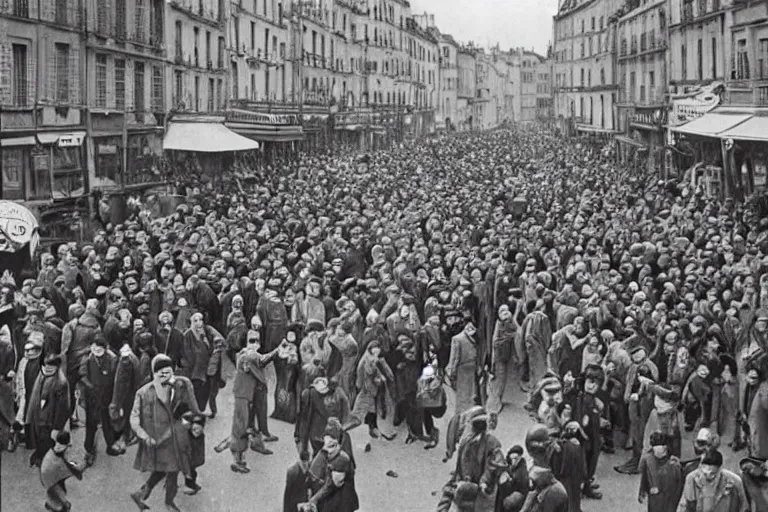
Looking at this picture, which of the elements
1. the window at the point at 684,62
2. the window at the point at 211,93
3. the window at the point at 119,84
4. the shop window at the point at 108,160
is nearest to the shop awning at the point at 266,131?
the window at the point at 211,93

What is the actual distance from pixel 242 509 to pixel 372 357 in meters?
2.85

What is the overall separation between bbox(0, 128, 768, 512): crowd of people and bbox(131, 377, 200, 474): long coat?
0.07ft

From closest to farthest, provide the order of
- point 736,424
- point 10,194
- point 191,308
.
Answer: point 736,424
point 191,308
point 10,194

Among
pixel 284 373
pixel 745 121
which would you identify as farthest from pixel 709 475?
pixel 745 121

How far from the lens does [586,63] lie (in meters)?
75.2

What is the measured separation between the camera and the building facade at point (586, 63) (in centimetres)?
6575

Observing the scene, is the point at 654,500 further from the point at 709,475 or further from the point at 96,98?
the point at 96,98

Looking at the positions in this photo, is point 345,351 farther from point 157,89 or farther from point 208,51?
point 208,51

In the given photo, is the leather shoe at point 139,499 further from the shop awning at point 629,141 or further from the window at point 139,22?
the shop awning at point 629,141

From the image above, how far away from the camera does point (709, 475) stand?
351 inches

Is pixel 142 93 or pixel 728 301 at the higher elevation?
pixel 142 93

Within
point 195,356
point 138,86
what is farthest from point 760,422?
point 138,86

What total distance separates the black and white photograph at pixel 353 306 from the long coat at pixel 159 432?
3cm

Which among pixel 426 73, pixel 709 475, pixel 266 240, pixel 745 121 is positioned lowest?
pixel 709 475
